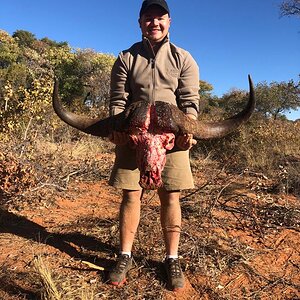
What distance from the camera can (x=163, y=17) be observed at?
3209 mm

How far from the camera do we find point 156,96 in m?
3.24

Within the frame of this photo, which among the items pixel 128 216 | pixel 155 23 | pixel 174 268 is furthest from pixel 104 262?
pixel 155 23

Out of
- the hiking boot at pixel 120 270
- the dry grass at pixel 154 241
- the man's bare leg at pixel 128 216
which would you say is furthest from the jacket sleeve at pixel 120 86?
the dry grass at pixel 154 241

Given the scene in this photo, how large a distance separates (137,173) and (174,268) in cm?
84

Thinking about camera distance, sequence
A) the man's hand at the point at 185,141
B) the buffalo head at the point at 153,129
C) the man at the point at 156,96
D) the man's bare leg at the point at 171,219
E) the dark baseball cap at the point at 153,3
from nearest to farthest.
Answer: the buffalo head at the point at 153,129 < the man's hand at the point at 185,141 < the dark baseball cap at the point at 153,3 < the man at the point at 156,96 < the man's bare leg at the point at 171,219

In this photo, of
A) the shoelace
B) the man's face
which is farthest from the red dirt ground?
the man's face

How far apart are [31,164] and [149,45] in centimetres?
261

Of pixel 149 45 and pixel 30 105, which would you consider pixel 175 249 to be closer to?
pixel 149 45

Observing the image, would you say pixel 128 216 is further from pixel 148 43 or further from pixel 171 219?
pixel 148 43

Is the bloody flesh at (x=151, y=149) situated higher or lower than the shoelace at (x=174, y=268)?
higher

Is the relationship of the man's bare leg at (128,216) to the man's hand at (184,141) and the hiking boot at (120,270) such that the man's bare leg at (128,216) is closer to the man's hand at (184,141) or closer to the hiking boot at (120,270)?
the hiking boot at (120,270)

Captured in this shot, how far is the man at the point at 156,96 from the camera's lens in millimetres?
3230

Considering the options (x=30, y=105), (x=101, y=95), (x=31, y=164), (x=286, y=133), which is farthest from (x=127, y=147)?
(x=101, y=95)

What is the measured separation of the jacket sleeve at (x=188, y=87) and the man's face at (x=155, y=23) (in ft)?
0.94
